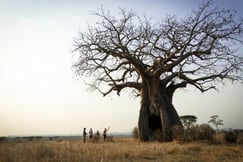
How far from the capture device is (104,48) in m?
19.5

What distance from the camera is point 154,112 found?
20453mm

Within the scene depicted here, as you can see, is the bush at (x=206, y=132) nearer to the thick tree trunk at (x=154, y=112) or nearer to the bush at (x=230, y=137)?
the bush at (x=230, y=137)

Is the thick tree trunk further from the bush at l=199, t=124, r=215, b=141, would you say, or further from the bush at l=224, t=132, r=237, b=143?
→ the bush at l=224, t=132, r=237, b=143

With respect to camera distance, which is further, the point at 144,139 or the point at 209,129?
the point at 144,139


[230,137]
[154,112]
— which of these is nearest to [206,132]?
[230,137]

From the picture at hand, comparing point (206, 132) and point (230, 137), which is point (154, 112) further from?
point (230, 137)

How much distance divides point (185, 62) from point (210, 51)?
1706 mm

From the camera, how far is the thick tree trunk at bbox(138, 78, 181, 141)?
1980 centimetres

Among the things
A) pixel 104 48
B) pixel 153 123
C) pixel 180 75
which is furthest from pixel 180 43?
pixel 153 123

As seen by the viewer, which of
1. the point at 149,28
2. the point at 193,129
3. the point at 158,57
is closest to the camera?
the point at 193,129

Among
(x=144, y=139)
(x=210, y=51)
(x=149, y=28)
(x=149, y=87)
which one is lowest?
(x=144, y=139)

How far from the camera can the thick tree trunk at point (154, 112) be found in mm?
19797

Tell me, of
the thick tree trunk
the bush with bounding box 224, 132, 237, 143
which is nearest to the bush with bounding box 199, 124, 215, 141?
the bush with bounding box 224, 132, 237, 143

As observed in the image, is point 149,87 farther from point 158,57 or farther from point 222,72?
point 222,72
